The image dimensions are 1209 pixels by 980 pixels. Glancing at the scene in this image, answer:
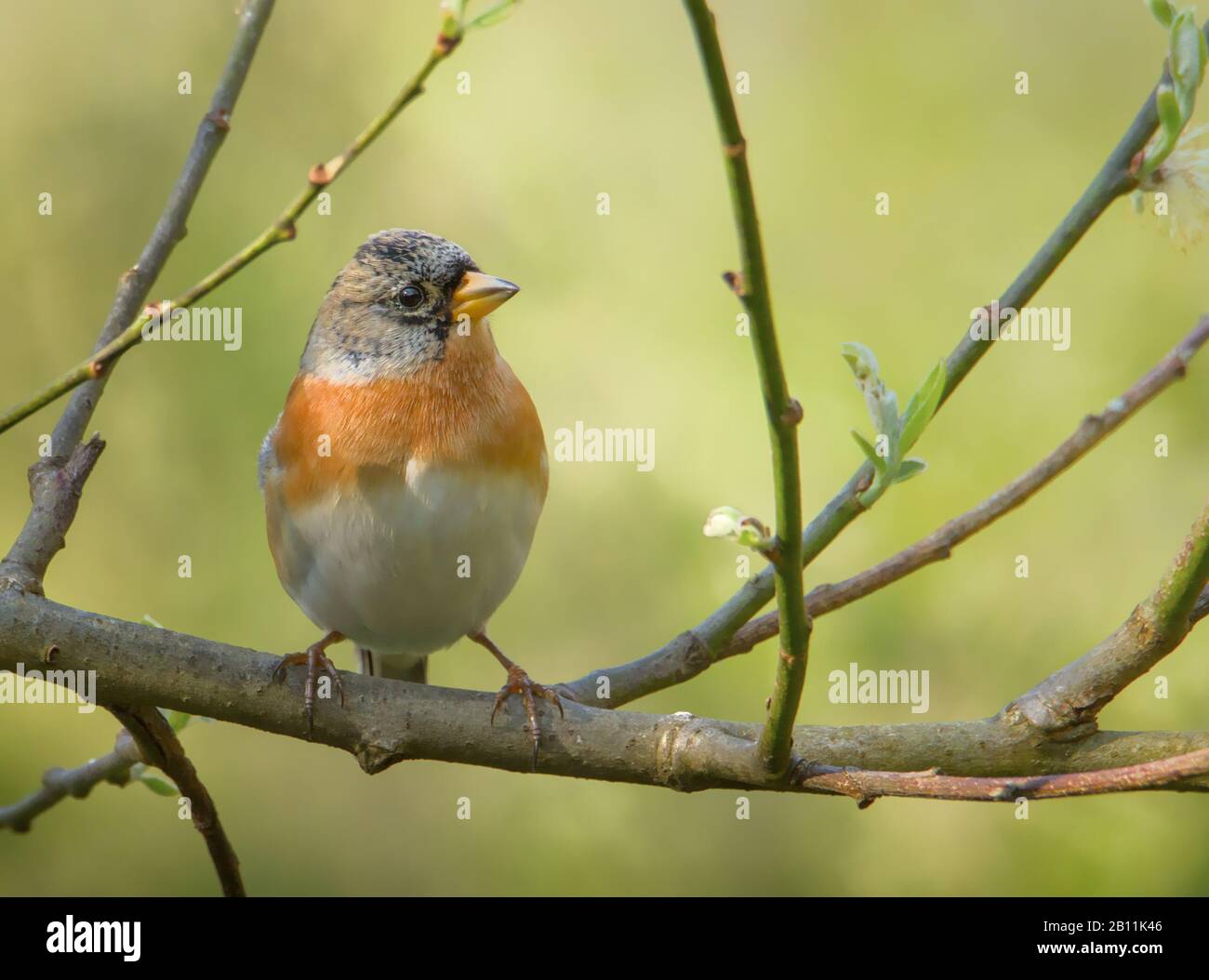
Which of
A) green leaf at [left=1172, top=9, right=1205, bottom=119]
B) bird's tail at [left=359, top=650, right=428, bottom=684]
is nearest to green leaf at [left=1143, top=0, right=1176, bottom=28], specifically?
green leaf at [left=1172, top=9, right=1205, bottom=119]

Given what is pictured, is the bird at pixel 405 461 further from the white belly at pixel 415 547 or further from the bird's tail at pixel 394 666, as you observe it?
the bird's tail at pixel 394 666

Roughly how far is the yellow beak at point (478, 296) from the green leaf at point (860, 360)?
63.8 inches

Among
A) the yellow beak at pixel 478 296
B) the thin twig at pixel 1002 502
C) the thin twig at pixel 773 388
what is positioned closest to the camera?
the thin twig at pixel 773 388

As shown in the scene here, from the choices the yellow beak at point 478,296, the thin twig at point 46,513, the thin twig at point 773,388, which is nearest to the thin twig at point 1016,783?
the thin twig at point 773,388

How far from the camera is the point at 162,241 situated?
2654mm

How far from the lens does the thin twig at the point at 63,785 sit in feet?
8.53

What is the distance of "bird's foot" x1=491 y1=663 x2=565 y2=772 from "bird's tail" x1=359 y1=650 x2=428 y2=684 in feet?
3.99

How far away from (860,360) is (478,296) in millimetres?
1738

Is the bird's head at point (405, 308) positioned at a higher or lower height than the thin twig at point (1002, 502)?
higher

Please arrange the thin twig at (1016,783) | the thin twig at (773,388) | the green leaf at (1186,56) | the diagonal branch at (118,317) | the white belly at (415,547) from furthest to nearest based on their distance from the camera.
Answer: the white belly at (415,547)
the diagonal branch at (118,317)
the green leaf at (1186,56)
the thin twig at (1016,783)
the thin twig at (773,388)

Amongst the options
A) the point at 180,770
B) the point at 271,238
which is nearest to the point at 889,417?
the point at 271,238

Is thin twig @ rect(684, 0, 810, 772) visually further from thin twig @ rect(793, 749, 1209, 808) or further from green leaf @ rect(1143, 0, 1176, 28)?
green leaf @ rect(1143, 0, 1176, 28)

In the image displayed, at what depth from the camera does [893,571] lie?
2264 mm

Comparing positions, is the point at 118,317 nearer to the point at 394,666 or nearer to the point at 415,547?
the point at 415,547
